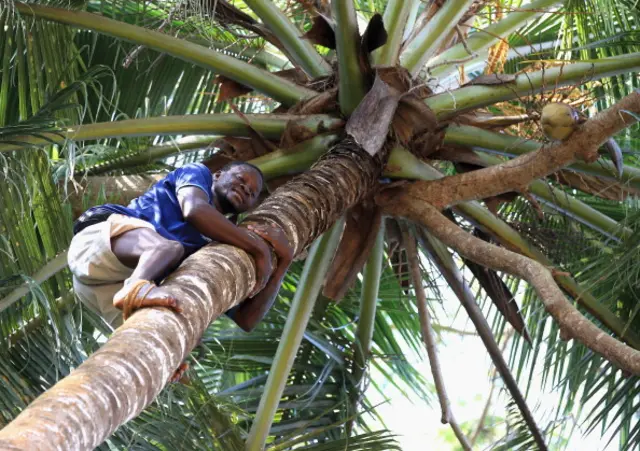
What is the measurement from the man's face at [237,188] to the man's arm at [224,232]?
0.29 metres

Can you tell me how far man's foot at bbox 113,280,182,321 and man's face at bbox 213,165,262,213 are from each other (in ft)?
2.70

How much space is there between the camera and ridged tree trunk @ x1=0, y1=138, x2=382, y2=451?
1.80 m

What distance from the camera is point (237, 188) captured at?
346cm

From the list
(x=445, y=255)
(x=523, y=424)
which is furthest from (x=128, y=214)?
(x=523, y=424)

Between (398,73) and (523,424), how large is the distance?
67.5 inches

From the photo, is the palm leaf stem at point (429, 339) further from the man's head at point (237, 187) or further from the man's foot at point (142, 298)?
the man's foot at point (142, 298)

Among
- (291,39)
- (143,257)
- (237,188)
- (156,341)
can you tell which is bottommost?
(156,341)

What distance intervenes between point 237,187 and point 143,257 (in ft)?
2.04

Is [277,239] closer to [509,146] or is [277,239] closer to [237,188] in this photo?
[237,188]

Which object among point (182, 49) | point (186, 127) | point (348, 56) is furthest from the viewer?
point (348, 56)

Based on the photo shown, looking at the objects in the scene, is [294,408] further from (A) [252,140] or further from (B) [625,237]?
(B) [625,237]

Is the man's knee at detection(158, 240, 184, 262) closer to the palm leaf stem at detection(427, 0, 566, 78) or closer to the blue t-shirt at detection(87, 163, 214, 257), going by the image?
the blue t-shirt at detection(87, 163, 214, 257)


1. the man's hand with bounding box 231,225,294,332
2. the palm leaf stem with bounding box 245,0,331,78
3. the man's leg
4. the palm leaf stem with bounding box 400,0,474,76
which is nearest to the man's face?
the man's hand with bounding box 231,225,294,332

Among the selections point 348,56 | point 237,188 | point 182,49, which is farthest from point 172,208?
point 348,56
